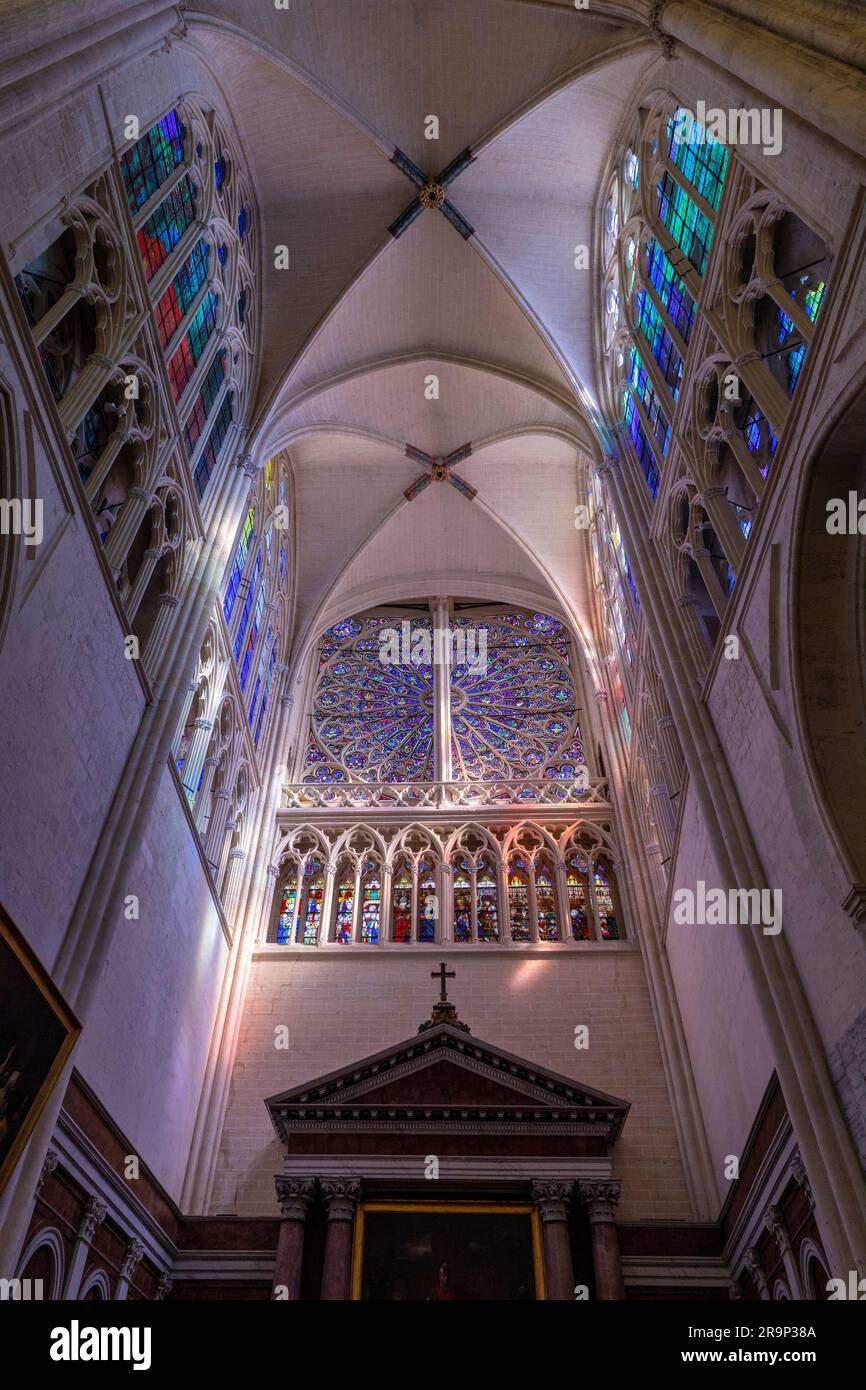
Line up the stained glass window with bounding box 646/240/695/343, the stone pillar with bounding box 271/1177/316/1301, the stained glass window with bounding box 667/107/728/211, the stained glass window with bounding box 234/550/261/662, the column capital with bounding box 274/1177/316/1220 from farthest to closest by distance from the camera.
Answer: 1. the stained glass window with bounding box 234/550/261/662
2. the stained glass window with bounding box 646/240/695/343
3. the column capital with bounding box 274/1177/316/1220
4. the stained glass window with bounding box 667/107/728/211
5. the stone pillar with bounding box 271/1177/316/1301

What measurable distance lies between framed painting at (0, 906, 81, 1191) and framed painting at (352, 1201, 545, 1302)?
14.8 feet

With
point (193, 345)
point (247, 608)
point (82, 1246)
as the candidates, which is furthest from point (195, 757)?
point (82, 1246)

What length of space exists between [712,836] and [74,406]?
7.64m

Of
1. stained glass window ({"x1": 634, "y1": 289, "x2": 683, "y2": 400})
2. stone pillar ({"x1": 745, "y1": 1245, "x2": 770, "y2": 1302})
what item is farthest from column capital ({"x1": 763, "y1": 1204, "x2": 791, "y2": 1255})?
stained glass window ({"x1": 634, "y1": 289, "x2": 683, "y2": 400})

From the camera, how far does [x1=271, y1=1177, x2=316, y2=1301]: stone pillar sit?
9703mm

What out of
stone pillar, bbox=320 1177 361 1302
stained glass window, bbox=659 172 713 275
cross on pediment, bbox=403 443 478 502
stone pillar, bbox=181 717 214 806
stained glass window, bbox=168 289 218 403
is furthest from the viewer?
cross on pediment, bbox=403 443 478 502

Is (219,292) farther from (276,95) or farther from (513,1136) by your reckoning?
(513,1136)

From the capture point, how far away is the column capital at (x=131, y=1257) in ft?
30.3

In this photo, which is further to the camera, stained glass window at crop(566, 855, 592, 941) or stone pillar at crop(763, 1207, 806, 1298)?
stained glass window at crop(566, 855, 592, 941)

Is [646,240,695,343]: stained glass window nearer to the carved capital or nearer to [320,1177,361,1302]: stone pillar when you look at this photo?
the carved capital

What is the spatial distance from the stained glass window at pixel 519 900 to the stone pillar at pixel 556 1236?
502cm

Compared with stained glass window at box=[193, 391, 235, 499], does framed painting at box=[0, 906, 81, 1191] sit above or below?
below

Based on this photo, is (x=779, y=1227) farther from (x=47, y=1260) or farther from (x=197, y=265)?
(x=197, y=265)
